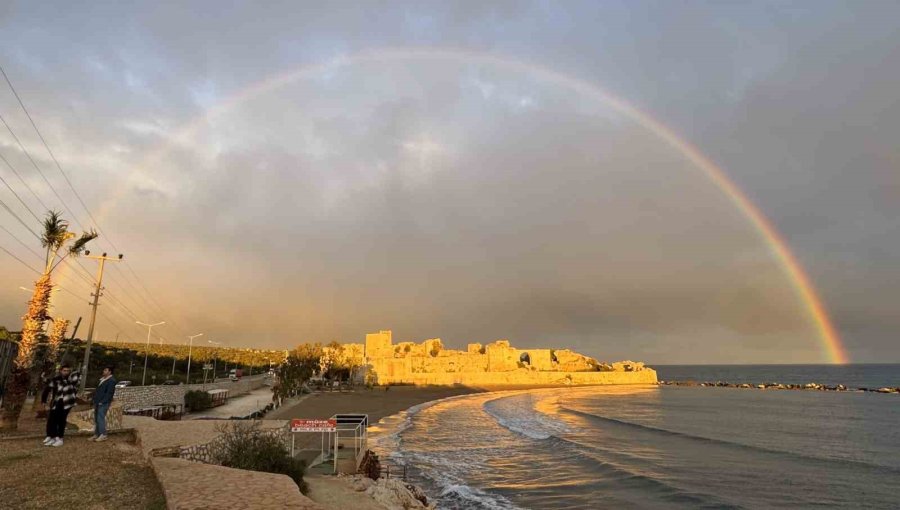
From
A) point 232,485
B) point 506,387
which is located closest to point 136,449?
point 232,485

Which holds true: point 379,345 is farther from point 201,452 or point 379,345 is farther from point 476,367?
point 201,452

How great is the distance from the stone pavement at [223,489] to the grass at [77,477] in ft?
1.44

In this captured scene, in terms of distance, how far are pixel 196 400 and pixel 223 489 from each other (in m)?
29.6

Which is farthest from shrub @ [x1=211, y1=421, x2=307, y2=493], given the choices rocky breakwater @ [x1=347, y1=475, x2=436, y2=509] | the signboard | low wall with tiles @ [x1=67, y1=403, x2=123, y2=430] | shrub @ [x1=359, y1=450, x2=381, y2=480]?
shrub @ [x1=359, y1=450, x2=381, y2=480]

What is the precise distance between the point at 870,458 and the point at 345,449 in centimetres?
3080

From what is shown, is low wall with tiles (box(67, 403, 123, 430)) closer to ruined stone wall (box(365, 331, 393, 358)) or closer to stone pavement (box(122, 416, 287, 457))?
stone pavement (box(122, 416, 287, 457))

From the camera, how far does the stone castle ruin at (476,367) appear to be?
103m

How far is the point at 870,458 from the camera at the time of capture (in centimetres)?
3020

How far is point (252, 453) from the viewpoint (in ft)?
41.2

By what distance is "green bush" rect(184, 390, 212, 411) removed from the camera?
110 feet

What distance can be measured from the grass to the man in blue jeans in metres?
0.70

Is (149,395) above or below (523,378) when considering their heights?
above

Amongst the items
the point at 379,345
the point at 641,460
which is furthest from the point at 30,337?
the point at 379,345

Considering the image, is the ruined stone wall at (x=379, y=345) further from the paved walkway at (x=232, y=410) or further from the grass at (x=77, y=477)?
the grass at (x=77, y=477)
